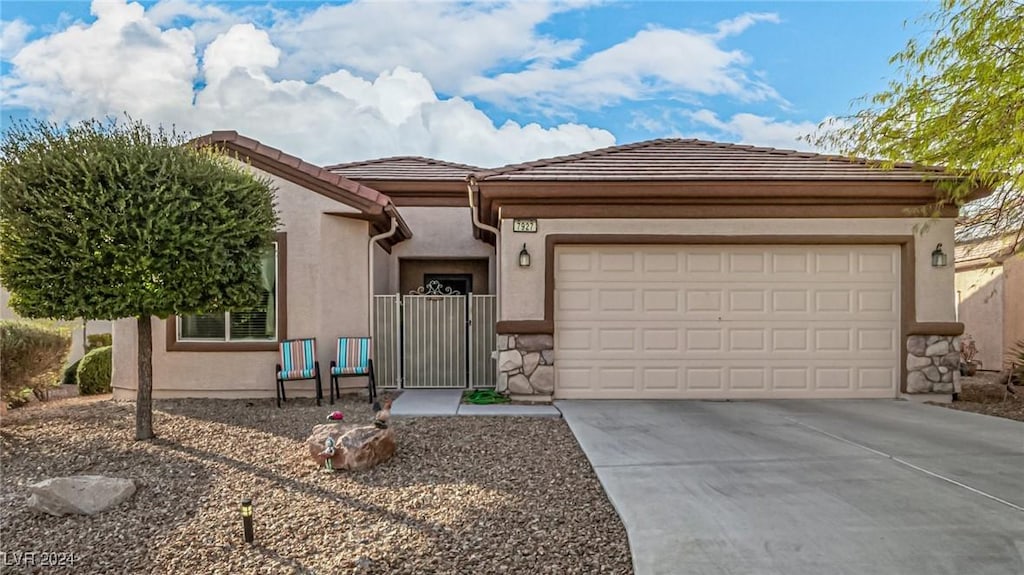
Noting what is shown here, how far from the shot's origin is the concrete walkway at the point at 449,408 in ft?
23.2

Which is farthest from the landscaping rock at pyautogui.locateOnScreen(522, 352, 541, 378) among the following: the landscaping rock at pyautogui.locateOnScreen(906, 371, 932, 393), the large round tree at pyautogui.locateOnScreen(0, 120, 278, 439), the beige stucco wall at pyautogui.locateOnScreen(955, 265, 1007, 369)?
the beige stucco wall at pyautogui.locateOnScreen(955, 265, 1007, 369)

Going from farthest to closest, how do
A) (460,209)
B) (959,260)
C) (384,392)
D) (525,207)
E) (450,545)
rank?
(959,260), (460,209), (384,392), (525,207), (450,545)

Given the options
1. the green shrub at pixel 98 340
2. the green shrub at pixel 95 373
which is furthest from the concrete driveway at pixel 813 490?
the green shrub at pixel 98 340

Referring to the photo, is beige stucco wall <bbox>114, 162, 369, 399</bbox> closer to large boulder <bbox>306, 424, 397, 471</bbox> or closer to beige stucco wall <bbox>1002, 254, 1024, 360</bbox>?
large boulder <bbox>306, 424, 397, 471</bbox>

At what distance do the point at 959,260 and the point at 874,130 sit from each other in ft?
22.8

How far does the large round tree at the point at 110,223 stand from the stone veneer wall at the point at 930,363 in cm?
896

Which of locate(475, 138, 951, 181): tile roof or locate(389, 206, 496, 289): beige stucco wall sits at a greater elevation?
locate(475, 138, 951, 181): tile roof

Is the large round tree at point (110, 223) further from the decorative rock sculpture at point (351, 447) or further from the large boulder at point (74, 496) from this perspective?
the decorative rock sculpture at point (351, 447)

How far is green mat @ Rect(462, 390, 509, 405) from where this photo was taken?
25.7ft

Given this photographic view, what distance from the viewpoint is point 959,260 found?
41.7 ft

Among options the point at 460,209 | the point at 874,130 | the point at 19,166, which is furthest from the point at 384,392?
the point at 874,130

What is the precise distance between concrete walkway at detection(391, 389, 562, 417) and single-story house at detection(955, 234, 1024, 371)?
934 centimetres

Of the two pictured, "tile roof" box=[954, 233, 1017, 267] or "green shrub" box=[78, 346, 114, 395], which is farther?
"tile roof" box=[954, 233, 1017, 267]

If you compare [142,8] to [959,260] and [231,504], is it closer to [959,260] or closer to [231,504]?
[231,504]
